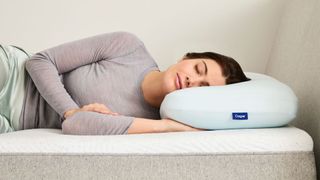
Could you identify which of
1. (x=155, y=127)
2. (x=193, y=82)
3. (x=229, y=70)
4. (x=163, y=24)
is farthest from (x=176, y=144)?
(x=163, y=24)

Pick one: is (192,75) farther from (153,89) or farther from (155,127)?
(155,127)

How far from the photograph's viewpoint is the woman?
1345 millimetres

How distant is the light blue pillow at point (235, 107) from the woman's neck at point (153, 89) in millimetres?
224

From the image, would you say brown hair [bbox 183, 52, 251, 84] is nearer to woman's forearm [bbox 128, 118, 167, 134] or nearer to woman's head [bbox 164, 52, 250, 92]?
woman's head [bbox 164, 52, 250, 92]

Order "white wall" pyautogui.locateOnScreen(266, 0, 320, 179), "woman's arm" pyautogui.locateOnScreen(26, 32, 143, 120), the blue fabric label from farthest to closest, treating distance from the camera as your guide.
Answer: "woman's arm" pyautogui.locateOnScreen(26, 32, 143, 120) → "white wall" pyautogui.locateOnScreen(266, 0, 320, 179) → the blue fabric label

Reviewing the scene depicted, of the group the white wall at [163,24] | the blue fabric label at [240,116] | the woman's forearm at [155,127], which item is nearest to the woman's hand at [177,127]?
the woman's forearm at [155,127]

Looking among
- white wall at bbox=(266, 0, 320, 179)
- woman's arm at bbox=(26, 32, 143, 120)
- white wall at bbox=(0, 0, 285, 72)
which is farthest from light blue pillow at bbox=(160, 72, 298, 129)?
white wall at bbox=(0, 0, 285, 72)

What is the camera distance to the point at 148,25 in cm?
202

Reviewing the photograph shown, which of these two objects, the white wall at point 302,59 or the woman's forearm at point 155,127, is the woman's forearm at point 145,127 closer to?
the woman's forearm at point 155,127

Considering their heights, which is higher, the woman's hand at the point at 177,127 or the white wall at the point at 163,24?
the white wall at the point at 163,24

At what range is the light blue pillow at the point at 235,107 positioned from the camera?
3.60ft

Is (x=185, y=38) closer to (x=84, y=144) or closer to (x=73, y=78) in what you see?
(x=73, y=78)

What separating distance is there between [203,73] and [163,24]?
717mm

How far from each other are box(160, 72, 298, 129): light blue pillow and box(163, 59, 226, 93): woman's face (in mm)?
163
